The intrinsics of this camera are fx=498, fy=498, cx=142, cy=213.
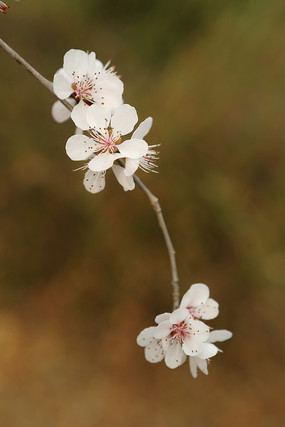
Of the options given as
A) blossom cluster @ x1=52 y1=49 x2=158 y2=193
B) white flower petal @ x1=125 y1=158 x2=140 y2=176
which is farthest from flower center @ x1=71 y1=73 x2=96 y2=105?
white flower petal @ x1=125 y1=158 x2=140 y2=176

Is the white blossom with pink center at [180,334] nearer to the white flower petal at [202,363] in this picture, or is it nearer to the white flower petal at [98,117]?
the white flower petal at [202,363]

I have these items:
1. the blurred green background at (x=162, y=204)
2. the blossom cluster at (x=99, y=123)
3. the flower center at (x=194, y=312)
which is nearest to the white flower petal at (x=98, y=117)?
the blossom cluster at (x=99, y=123)

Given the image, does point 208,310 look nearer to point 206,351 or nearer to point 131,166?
point 206,351

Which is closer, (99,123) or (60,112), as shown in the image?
(99,123)

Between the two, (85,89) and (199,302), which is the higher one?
(85,89)

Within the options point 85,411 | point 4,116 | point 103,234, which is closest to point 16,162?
point 4,116

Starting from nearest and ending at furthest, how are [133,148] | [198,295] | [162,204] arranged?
[133,148] → [198,295] → [162,204]

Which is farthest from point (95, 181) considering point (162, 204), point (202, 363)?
point (162, 204)
